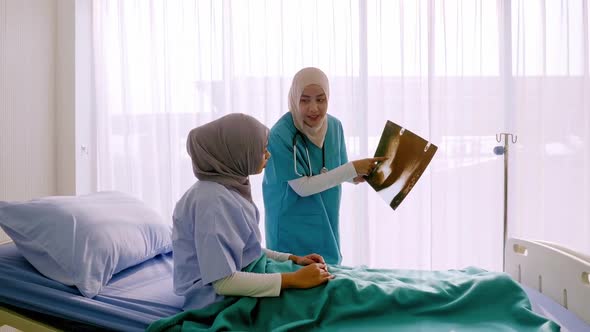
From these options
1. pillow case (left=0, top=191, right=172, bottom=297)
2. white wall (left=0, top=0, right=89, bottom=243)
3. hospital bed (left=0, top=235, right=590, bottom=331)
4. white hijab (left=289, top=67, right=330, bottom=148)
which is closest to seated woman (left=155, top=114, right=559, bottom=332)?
hospital bed (left=0, top=235, right=590, bottom=331)

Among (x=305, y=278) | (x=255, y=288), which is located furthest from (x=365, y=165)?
(x=255, y=288)

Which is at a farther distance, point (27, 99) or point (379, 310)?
point (27, 99)

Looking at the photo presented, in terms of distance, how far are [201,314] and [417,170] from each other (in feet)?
3.36

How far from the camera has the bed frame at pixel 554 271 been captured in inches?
55.5

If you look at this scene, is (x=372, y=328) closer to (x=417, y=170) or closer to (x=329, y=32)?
(x=417, y=170)

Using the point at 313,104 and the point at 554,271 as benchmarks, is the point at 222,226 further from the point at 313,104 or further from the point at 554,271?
the point at 554,271

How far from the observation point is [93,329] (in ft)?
4.55

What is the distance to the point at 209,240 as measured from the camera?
1.29 m

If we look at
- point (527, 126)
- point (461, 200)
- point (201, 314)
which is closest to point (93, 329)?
point (201, 314)

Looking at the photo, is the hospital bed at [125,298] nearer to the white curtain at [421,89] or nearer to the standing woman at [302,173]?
the standing woman at [302,173]

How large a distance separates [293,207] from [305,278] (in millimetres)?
698

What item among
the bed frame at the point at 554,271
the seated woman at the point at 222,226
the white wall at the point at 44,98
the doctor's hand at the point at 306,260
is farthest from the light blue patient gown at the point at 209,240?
the white wall at the point at 44,98

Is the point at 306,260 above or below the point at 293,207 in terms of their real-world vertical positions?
below

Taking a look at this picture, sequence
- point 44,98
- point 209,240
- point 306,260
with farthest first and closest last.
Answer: point 44,98
point 306,260
point 209,240
